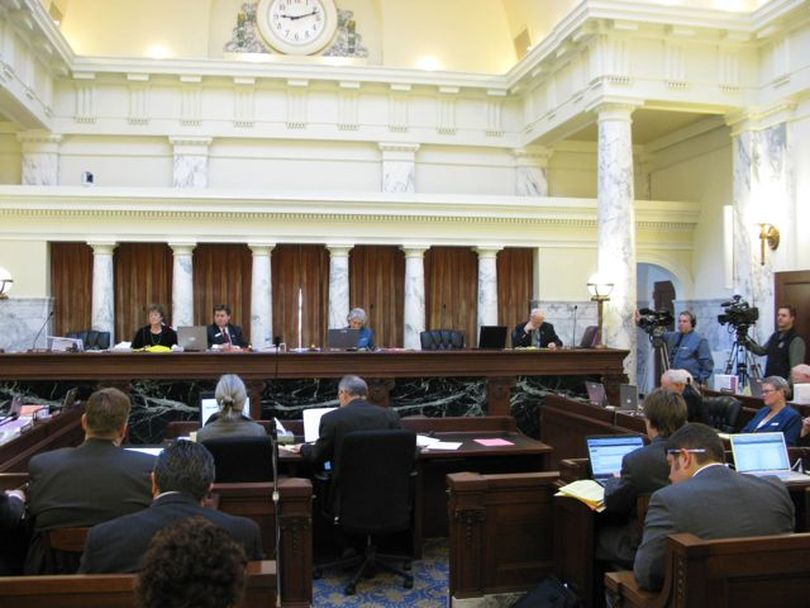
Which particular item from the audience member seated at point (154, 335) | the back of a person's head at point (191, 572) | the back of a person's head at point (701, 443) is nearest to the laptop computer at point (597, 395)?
the back of a person's head at point (701, 443)

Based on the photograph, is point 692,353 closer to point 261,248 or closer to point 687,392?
point 687,392

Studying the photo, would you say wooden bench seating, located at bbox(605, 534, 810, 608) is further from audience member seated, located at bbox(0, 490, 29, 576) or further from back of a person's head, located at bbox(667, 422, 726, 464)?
audience member seated, located at bbox(0, 490, 29, 576)

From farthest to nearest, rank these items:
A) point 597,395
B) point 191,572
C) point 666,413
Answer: point 597,395 < point 666,413 < point 191,572

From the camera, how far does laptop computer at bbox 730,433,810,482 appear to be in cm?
455

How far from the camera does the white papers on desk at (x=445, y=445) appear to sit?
19.1ft

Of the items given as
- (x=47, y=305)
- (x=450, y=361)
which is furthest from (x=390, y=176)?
(x=450, y=361)

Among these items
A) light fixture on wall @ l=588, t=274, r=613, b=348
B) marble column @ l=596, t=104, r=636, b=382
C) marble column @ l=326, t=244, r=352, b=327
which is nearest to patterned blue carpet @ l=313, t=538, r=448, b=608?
light fixture on wall @ l=588, t=274, r=613, b=348

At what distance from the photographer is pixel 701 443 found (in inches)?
127

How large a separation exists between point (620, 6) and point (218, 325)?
784 cm

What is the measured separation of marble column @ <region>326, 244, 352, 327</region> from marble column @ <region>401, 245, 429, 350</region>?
1129 millimetres

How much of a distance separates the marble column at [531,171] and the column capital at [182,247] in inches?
272

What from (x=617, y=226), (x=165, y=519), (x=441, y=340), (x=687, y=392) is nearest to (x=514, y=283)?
(x=617, y=226)

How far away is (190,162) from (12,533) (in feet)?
40.1

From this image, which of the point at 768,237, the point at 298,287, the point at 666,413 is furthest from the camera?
the point at 298,287
